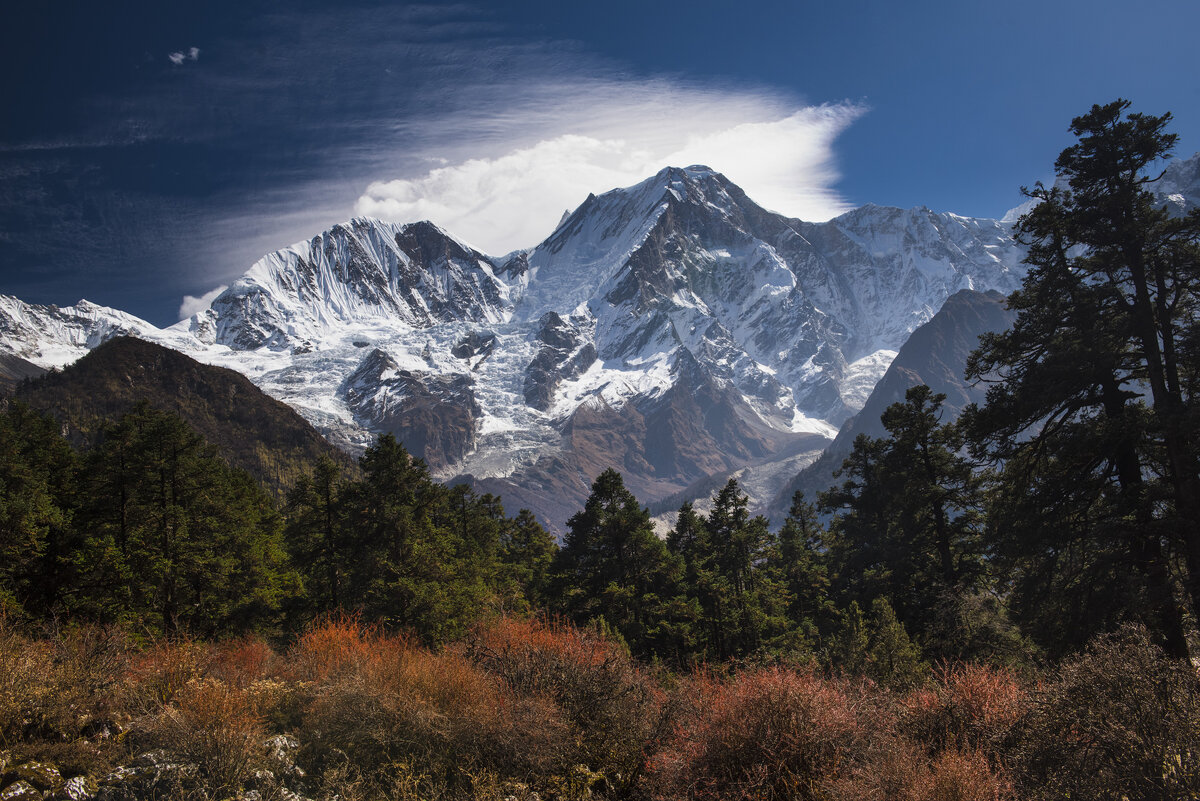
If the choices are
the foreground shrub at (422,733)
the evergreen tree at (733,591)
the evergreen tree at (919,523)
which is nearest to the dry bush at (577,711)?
the foreground shrub at (422,733)

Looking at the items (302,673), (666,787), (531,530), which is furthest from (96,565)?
(531,530)

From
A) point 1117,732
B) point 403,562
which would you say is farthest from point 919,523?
point 403,562

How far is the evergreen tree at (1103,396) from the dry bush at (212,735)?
607 inches

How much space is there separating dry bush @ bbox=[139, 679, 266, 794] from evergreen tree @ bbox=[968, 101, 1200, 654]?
15.4m

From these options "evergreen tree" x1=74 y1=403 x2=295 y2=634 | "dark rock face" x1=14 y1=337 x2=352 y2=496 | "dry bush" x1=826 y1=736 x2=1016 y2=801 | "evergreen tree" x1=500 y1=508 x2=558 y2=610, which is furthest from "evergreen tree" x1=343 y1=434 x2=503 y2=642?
"dark rock face" x1=14 y1=337 x2=352 y2=496

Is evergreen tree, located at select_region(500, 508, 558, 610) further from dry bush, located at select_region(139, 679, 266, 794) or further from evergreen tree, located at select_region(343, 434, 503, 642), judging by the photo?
dry bush, located at select_region(139, 679, 266, 794)

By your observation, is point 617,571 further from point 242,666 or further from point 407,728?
point 407,728

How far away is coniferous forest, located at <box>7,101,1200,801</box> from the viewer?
7723 mm

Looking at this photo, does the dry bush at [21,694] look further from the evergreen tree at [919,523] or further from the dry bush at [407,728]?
the evergreen tree at [919,523]

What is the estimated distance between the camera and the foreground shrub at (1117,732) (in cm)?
622

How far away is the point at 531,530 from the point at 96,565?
117ft

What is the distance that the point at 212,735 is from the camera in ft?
26.1

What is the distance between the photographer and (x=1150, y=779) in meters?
6.11

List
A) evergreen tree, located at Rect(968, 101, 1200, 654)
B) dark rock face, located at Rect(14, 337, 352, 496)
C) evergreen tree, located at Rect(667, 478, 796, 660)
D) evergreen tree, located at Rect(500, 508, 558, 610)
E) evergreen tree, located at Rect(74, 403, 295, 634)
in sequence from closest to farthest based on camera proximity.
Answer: evergreen tree, located at Rect(968, 101, 1200, 654), evergreen tree, located at Rect(74, 403, 295, 634), evergreen tree, located at Rect(667, 478, 796, 660), evergreen tree, located at Rect(500, 508, 558, 610), dark rock face, located at Rect(14, 337, 352, 496)
